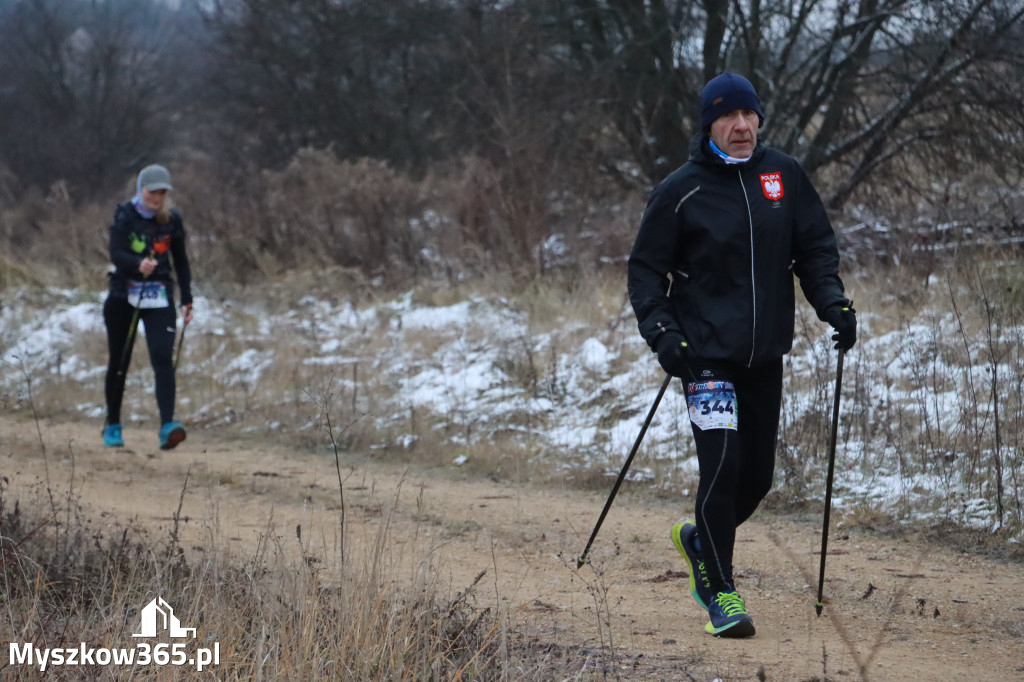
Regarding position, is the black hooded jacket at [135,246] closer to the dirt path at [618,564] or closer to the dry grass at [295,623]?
the dirt path at [618,564]

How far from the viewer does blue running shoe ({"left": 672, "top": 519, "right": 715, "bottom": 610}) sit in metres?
4.32

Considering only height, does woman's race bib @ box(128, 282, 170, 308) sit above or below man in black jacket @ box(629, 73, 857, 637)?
above

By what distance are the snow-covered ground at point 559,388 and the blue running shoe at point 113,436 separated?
1.29 m

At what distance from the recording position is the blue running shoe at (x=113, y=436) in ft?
28.7

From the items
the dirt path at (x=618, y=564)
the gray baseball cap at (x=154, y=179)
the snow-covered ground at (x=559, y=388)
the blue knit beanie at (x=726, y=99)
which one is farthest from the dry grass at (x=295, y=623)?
the gray baseball cap at (x=154, y=179)

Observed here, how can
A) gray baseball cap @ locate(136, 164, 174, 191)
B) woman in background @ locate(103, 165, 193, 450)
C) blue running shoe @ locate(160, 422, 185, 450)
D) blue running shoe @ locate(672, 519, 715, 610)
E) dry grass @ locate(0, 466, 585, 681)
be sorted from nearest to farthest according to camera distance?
dry grass @ locate(0, 466, 585, 681) < blue running shoe @ locate(672, 519, 715, 610) < gray baseball cap @ locate(136, 164, 174, 191) < woman in background @ locate(103, 165, 193, 450) < blue running shoe @ locate(160, 422, 185, 450)

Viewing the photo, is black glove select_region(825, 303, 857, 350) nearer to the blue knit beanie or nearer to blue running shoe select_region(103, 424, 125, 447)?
the blue knit beanie

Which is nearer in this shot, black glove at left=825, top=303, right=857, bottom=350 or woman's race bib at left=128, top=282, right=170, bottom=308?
black glove at left=825, top=303, right=857, bottom=350

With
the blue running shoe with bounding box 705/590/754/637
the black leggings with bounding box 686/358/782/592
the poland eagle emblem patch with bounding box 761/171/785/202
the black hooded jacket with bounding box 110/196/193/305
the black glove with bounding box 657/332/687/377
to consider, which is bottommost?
the blue running shoe with bounding box 705/590/754/637

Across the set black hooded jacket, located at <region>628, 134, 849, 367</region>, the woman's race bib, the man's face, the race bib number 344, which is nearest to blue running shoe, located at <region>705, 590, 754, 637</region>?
the race bib number 344

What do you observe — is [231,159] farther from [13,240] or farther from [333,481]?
[333,481]

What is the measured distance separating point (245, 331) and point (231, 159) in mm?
14559

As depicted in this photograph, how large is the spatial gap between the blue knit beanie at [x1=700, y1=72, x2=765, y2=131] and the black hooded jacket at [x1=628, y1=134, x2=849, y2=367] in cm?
9

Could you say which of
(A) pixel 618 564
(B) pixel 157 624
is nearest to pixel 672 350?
(A) pixel 618 564
